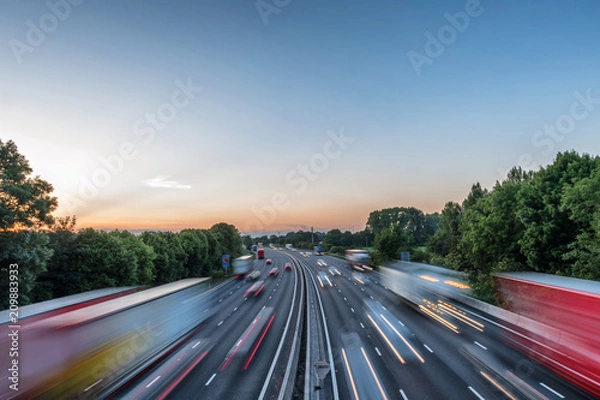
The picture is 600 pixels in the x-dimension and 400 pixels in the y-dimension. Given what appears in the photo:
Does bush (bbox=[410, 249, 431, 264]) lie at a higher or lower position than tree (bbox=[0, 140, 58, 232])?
lower

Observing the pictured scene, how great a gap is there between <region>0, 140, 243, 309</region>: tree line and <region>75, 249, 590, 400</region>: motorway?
51.6 ft

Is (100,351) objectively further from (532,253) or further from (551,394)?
(532,253)

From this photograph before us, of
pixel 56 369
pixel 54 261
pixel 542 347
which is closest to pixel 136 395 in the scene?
pixel 56 369

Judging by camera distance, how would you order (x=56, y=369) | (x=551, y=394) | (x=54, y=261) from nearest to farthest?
(x=56, y=369), (x=551, y=394), (x=54, y=261)

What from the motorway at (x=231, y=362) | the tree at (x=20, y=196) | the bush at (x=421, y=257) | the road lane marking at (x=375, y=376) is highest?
the tree at (x=20, y=196)

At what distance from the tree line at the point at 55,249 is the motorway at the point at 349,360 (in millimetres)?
15738

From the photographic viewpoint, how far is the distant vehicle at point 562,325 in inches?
485

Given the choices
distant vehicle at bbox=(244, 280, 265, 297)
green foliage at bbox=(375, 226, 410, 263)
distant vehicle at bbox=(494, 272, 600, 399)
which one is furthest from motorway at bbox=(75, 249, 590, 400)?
green foliage at bbox=(375, 226, 410, 263)

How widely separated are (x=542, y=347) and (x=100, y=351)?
2386 centimetres

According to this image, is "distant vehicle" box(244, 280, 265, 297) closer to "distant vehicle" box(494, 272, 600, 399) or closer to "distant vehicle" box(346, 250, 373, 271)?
"distant vehicle" box(346, 250, 373, 271)

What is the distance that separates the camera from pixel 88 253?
123 ft

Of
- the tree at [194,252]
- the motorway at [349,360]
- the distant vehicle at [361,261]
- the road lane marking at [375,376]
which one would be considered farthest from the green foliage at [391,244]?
the road lane marking at [375,376]

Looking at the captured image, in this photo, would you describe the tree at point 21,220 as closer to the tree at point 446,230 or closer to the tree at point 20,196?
the tree at point 20,196

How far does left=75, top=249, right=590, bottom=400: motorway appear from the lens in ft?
47.1
